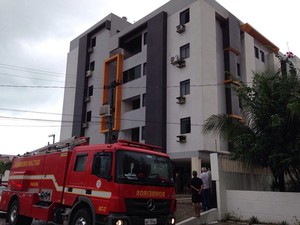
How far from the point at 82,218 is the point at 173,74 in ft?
65.6

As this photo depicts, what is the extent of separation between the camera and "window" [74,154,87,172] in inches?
393

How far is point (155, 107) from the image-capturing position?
93.0 ft

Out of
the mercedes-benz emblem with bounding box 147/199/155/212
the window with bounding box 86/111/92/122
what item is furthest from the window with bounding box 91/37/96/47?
the mercedes-benz emblem with bounding box 147/199/155/212

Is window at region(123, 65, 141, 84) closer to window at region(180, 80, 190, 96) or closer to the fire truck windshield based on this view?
window at region(180, 80, 190, 96)

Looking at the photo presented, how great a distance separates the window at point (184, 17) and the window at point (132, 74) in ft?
19.9

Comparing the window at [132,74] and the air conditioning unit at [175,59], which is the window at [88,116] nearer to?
the window at [132,74]

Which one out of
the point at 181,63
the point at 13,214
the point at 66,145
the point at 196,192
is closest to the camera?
the point at 66,145

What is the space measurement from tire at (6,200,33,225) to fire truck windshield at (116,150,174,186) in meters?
6.08

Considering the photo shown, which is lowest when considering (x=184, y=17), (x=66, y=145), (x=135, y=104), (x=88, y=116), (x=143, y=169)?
(x=143, y=169)

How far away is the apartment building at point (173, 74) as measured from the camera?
25.8m

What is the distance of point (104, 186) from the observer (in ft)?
28.7

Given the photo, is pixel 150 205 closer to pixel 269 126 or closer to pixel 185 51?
pixel 269 126

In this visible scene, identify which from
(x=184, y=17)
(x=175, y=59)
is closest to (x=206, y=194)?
(x=175, y=59)

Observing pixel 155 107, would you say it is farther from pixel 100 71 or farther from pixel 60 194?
pixel 60 194
